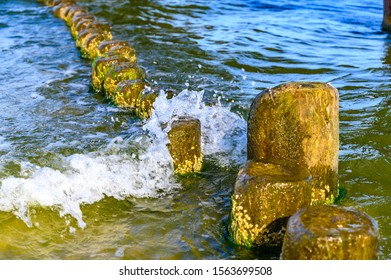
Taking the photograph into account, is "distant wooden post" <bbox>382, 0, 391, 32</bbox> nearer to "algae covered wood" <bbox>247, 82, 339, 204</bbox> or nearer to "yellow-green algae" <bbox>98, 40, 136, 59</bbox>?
"yellow-green algae" <bbox>98, 40, 136, 59</bbox>

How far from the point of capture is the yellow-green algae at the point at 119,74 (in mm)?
7719

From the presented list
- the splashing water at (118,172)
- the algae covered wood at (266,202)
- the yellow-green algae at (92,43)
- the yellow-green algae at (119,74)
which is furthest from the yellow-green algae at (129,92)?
the algae covered wood at (266,202)

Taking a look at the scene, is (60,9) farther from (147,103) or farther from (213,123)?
(213,123)

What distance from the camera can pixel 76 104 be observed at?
25.9 feet

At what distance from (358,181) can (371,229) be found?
2.05m

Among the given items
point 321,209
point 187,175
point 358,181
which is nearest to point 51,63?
point 187,175

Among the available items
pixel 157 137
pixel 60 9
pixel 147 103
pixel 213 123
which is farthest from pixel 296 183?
pixel 60 9

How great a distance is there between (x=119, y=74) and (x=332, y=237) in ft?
16.2

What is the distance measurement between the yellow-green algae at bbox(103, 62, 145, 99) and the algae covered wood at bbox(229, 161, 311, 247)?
388 centimetres

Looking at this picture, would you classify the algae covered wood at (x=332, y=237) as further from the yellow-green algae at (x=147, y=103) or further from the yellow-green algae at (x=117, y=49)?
the yellow-green algae at (x=117, y=49)

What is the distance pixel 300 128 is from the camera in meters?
4.36

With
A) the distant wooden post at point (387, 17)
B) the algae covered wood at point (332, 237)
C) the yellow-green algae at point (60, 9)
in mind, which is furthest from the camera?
the yellow-green algae at point (60, 9)

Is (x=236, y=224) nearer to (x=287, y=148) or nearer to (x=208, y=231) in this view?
(x=208, y=231)
